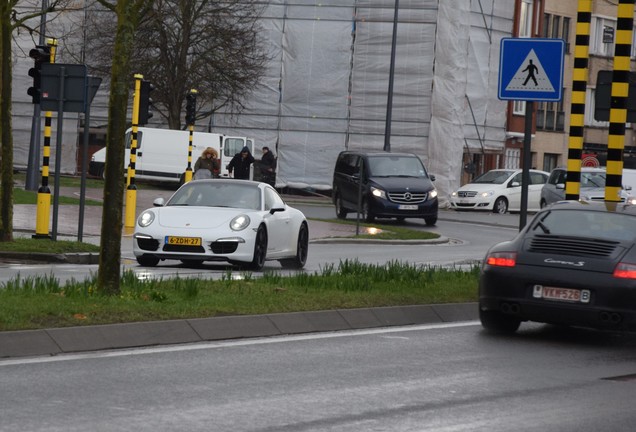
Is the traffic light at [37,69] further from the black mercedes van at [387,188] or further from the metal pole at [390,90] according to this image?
the metal pole at [390,90]

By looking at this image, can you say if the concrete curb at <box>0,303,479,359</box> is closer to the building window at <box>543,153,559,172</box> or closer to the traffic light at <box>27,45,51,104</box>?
the traffic light at <box>27,45,51,104</box>

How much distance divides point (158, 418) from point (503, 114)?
5548 centimetres

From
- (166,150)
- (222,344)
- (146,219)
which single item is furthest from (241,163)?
(222,344)

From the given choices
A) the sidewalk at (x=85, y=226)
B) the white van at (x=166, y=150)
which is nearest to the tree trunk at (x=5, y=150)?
the sidewalk at (x=85, y=226)

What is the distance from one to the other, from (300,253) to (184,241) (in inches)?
122

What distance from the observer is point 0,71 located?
78.1 feet

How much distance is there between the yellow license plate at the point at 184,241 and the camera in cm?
2156

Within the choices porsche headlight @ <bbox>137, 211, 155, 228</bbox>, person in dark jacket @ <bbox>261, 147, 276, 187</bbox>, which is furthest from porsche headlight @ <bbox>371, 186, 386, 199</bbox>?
porsche headlight @ <bbox>137, 211, 155, 228</bbox>

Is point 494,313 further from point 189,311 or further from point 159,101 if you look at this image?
point 159,101

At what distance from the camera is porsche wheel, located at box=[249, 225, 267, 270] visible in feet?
72.5

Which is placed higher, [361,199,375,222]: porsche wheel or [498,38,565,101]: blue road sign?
[498,38,565,101]: blue road sign

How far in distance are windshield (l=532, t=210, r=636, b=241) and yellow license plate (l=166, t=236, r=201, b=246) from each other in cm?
789

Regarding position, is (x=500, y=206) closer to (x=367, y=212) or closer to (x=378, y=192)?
(x=367, y=212)

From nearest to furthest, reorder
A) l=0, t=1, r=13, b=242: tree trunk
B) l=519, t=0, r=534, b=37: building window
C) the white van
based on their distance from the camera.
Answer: l=0, t=1, r=13, b=242: tree trunk → the white van → l=519, t=0, r=534, b=37: building window
